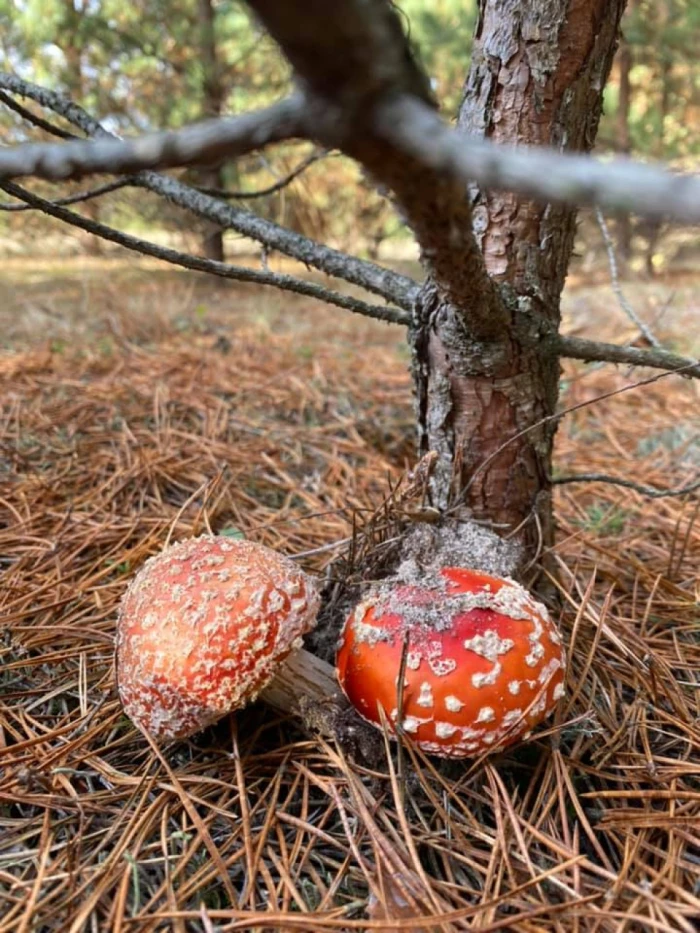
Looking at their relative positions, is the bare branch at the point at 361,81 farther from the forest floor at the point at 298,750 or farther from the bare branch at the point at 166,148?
the forest floor at the point at 298,750

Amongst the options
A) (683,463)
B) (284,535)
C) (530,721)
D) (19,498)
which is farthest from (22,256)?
(530,721)

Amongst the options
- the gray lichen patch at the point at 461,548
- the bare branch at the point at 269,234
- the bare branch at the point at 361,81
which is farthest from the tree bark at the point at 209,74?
the bare branch at the point at 361,81

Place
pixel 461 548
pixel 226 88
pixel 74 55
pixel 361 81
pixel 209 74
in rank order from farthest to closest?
pixel 226 88 < pixel 209 74 < pixel 74 55 < pixel 461 548 < pixel 361 81

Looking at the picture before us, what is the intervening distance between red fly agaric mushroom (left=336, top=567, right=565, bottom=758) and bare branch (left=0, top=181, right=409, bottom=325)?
0.55 metres

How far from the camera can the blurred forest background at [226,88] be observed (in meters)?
4.44

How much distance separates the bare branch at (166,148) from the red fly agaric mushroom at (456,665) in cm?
76

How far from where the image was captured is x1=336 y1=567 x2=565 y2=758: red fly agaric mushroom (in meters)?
1.00

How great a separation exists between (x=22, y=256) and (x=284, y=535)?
5.78 m

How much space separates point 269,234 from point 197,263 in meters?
0.20

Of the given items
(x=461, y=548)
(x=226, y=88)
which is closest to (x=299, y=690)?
(x=461, y=548)

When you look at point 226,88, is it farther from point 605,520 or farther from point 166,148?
point 166,148

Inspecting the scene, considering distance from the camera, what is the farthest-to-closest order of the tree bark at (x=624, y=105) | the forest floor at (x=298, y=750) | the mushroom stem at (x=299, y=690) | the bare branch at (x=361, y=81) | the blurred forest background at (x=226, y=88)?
the tree bark at (x=624, y=105) → the blurred forest background at (x=226, y=88) → the mushroom stem at (x=299, y=690) → the forest floor at (x=298, y=750) → the bare branch at (x=361, y=81)

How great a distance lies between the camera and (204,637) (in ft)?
3.30

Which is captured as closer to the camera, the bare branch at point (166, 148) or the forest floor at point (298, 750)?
the bare branch at point (166, 148)
